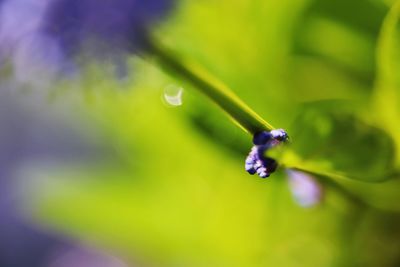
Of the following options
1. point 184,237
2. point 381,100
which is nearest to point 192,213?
point 184,237

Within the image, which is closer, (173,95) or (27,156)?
(173,95)

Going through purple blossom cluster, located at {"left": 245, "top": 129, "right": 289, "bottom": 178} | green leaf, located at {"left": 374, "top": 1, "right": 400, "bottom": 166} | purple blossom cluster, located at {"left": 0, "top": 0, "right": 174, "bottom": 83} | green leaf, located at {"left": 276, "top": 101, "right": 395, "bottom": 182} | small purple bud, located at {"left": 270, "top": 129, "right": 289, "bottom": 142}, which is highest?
purple blossom cluster, located at {"left": 0, "top": 0, "right": 174, "bottom": 83}

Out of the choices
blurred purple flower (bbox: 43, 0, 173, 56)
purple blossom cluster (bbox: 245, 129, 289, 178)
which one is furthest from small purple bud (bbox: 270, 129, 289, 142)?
blurred purple flower (bbox: 43, 0, 173, 56)

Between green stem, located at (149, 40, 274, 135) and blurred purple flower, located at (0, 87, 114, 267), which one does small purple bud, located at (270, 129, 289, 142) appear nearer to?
green stem, located at (149, 40, 274, 135)

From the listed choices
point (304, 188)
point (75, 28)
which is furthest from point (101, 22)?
point (304, 188)

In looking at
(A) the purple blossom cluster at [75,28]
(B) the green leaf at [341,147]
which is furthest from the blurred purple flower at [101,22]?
(B) the green leaf at [341,147]

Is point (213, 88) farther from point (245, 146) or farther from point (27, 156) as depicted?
point (27, 156)

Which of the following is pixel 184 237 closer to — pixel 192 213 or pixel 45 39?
→ pixel 192 213

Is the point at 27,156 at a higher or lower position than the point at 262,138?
higher
